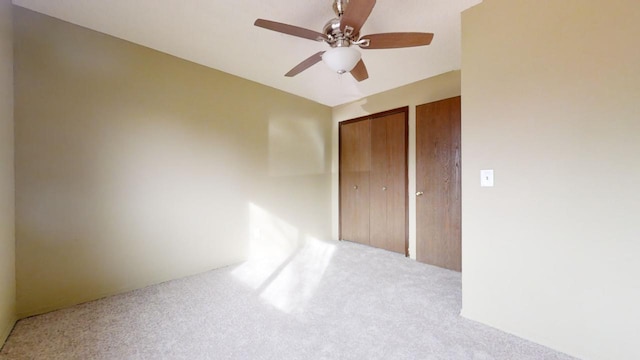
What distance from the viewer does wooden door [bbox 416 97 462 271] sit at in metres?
2.96

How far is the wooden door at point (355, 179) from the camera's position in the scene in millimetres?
3982

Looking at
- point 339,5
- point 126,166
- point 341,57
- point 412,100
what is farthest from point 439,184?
point 126,166

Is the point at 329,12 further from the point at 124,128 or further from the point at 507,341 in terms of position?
the point at 507,341

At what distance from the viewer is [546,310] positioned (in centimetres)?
159

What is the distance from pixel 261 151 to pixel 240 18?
5.41 feet

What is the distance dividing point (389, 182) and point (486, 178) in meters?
1.86

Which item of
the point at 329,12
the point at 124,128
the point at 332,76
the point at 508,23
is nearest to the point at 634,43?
the point at 508,23

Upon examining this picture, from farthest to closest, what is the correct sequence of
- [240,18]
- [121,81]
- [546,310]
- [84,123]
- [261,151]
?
[261,151] → [121,81] → [84,123] → [240,18] → [546,310]

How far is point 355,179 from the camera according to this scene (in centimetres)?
414

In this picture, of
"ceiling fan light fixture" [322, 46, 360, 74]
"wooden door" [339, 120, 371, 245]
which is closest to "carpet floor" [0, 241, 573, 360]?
"wooden door" [339, 120, 371, 245]

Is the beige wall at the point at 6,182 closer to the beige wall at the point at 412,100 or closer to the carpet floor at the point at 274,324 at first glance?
the carpet floor at the point at 274,324

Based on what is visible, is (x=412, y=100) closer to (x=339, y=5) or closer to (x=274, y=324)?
(x=339, y=5)

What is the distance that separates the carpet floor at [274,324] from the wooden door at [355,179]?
1.38m

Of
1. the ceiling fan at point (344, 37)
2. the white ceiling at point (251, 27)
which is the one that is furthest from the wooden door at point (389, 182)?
the ceiling fan at point (344, 37)
